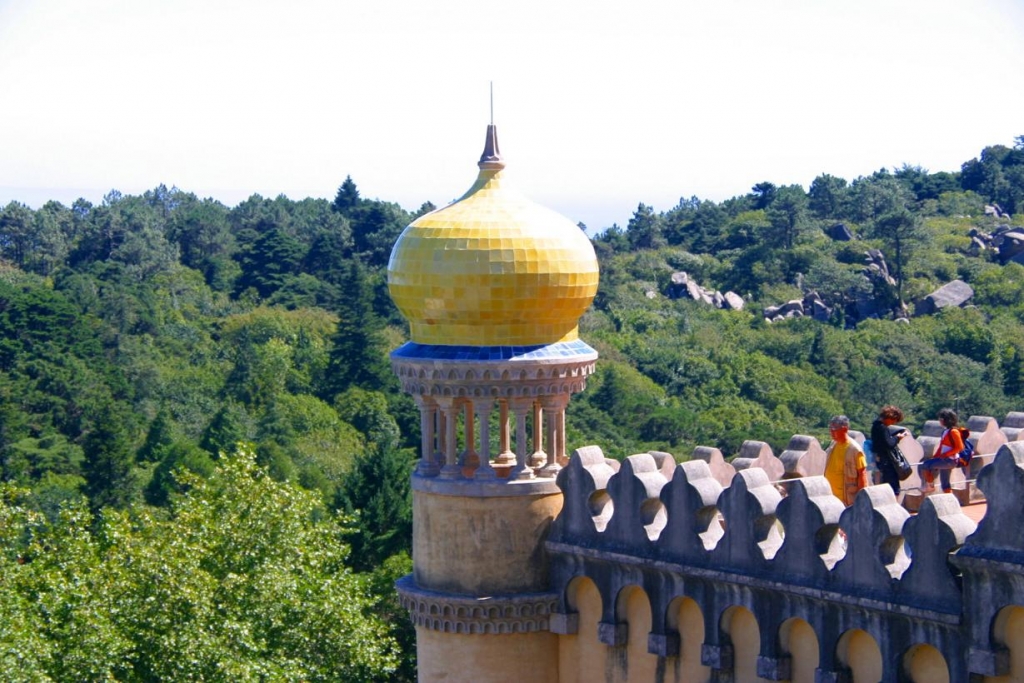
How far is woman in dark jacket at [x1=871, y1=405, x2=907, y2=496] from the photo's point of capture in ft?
60.0

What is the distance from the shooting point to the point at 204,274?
142 meters

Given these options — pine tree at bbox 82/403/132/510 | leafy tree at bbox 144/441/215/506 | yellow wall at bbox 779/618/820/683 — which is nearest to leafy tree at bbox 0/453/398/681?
yellow wall at bbox 779/618/820/683

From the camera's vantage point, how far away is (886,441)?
18297 mm

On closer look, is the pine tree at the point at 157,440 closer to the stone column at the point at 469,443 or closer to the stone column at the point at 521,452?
the stone column at the point at 469,443

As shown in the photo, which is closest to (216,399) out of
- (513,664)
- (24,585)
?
(24,585)

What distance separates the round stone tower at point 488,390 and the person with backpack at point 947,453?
359 cm

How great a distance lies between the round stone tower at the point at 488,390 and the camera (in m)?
18.5

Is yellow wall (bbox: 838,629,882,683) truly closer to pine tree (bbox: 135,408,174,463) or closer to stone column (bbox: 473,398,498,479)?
stone column (bbox: 473,398,498,479)

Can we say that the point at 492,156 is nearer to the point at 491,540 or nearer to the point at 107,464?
the point at 491,540

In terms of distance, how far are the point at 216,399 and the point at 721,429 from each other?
28.1 m

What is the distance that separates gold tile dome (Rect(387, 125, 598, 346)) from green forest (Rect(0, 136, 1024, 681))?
9949mm

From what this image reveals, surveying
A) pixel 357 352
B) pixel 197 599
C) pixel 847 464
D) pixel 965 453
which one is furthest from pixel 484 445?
pixel 357 352

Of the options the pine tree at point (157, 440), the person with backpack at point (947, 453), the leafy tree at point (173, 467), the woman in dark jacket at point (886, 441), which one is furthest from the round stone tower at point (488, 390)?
the pine tree at point (157, 440)

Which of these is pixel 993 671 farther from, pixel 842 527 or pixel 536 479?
pixel 536 479
